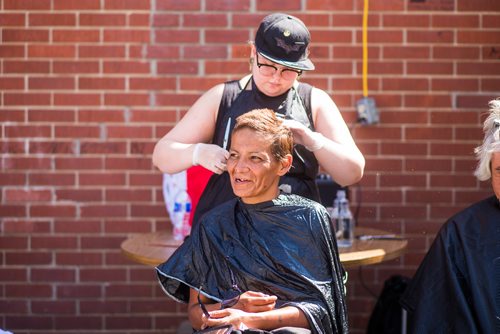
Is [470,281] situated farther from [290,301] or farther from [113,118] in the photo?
[113,118]

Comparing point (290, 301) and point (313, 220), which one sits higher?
point (313, 220)

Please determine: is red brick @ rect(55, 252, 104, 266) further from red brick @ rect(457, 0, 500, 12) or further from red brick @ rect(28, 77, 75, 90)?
red brick @ rect(457, 0, 500, 12)

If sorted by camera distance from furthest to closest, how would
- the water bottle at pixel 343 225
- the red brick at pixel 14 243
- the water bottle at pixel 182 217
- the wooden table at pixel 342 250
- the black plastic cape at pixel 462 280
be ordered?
1. the red brick at pixel 14 243
2. the water bottle at pixel 182 217
3. the water bottle at pixel 343 225
4. the wooden table at pixel 342 250
5. the black plastic cape at pixel 462 280

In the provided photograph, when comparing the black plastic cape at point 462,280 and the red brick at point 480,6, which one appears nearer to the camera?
the black plastic cape at point 462,280

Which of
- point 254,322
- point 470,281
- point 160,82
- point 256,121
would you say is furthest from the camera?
point 160,82

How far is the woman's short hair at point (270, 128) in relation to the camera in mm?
3170

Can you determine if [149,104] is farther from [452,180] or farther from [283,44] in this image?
[452,180]

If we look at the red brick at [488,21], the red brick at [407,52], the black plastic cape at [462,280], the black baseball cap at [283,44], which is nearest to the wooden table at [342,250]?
the black plastic cape at [462,280]

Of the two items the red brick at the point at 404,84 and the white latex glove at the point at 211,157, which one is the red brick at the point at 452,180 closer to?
the red brick at the point at 404,84

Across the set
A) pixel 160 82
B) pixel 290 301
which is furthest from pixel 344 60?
pixel 290 301

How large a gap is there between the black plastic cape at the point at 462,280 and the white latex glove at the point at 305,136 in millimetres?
628

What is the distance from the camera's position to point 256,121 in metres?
3.17

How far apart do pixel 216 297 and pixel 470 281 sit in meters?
1.03

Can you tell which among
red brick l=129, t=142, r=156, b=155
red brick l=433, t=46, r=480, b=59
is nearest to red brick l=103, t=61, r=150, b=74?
red brick l=129, t=142, r=156, b=155
